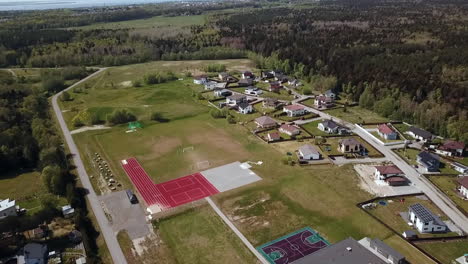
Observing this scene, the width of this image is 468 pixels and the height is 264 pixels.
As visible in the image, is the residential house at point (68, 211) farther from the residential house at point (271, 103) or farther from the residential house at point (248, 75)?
the residential house at point (248, 75)

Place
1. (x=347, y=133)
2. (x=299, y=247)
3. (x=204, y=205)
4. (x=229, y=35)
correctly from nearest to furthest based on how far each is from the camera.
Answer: (x=299, y=247) < (x=204, y=205) < (x=347, y=133) < (x=229, y=35)

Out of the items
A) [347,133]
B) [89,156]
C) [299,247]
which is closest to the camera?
[299,247]

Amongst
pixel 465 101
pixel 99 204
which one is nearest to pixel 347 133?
pixel 465 101

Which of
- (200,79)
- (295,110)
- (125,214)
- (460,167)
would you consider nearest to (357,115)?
(295,110)

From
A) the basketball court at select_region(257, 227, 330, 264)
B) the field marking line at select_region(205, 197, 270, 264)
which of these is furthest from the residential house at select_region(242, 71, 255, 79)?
the basketball court at select_region(257, 227, 330, 264)

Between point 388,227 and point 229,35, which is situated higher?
point 229,35

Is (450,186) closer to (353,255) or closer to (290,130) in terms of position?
(353,255)

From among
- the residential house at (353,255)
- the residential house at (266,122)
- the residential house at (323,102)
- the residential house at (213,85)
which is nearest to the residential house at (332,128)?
the residential house at (266,122)

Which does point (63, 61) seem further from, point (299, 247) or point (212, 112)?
point (299, 247)
